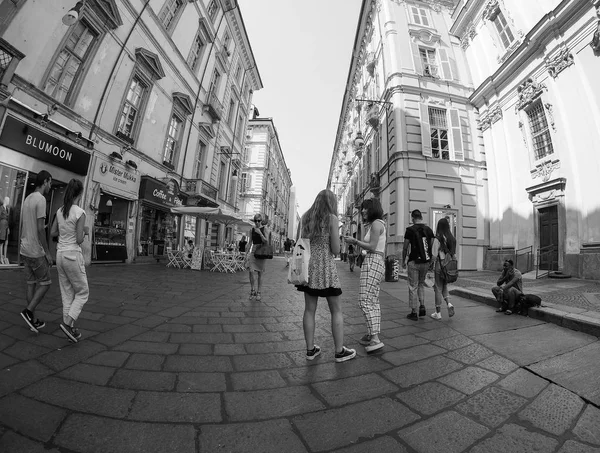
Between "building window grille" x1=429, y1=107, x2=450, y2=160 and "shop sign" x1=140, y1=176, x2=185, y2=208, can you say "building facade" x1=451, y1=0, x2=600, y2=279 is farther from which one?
"shop sign" x1=140, y1=176, x2=185, y2=208

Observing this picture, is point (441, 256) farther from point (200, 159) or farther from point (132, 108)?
point (200, 159)

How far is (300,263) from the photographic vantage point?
2.50 metres

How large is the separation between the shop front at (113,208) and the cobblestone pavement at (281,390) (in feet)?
22.7

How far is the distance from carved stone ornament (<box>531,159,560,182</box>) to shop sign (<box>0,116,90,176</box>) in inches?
652

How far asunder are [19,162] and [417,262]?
9.65 m

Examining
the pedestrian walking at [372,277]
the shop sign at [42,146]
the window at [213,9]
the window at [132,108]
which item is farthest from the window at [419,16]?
Answer: the pedestrian walking at [372,277]

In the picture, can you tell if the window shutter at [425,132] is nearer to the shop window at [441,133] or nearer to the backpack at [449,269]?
the shop window at [441,133]

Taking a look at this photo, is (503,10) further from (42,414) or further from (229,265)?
(42,414)

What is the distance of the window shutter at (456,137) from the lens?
14141mm

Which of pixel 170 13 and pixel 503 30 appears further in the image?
pixel 503 30

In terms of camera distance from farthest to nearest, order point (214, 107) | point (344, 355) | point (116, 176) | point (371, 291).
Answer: point (214, 107), point (116, 176), point (371, 291), point (344, 355)

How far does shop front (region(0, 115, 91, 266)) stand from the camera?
22.0ft

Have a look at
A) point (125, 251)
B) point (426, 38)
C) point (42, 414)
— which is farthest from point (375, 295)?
point (426, 38)

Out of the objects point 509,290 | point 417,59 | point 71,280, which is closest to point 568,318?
point 509,290
